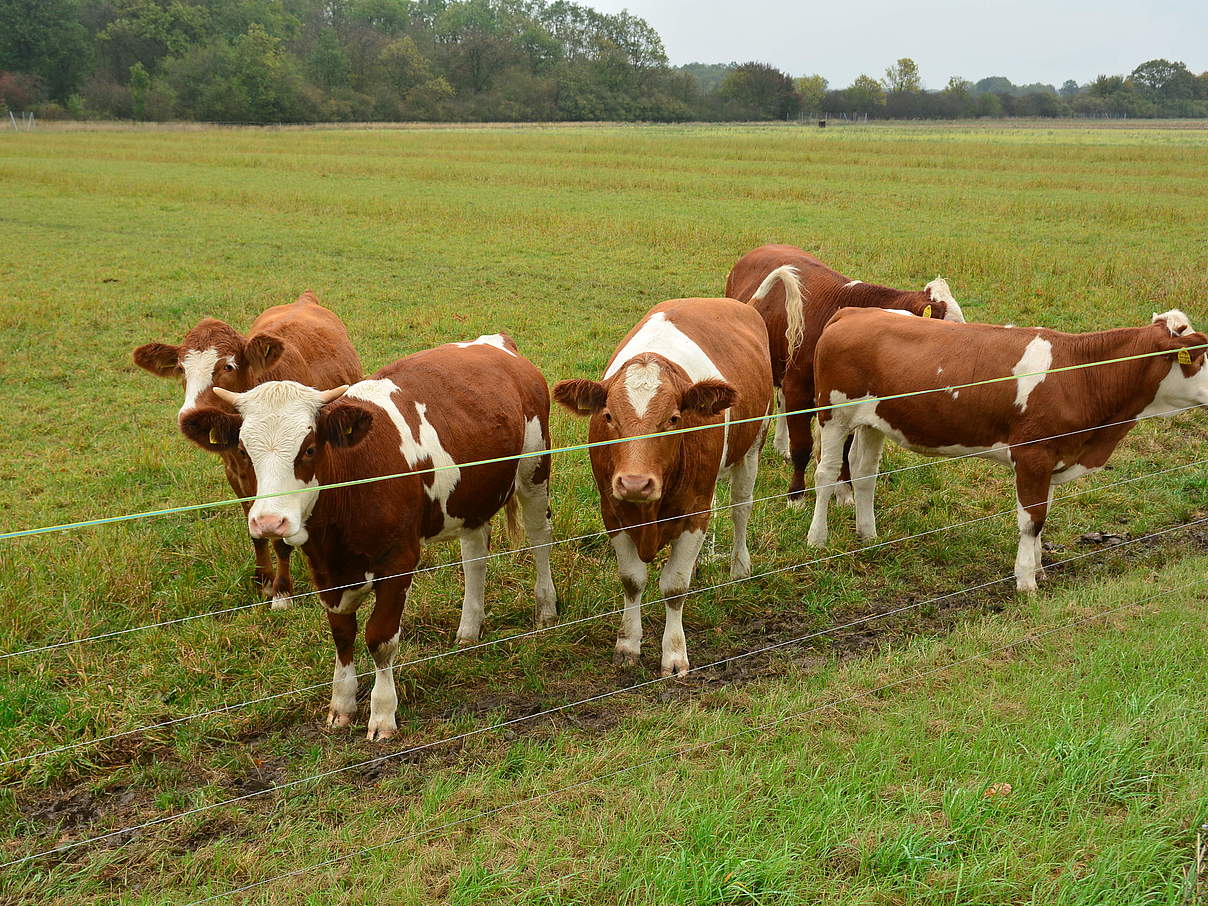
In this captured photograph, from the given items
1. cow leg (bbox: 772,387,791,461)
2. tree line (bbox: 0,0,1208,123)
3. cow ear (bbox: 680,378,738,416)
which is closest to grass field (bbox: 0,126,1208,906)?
cow leg (bbox: 772,387,791,461)

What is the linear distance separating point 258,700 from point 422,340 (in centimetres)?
839

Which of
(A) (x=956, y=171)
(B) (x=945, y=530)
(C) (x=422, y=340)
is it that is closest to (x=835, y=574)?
(B) (x=945, y=530)

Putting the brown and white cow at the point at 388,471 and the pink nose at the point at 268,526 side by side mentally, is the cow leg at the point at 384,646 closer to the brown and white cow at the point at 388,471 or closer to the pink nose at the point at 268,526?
the brown and white cow at the point at 388,471

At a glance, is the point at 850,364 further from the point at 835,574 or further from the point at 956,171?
the point at 956,171

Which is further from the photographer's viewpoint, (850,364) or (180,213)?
(180,213)

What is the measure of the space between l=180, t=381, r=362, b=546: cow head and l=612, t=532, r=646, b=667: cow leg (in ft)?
6.07

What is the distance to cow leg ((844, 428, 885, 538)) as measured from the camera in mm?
7496

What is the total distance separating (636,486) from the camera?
15.4 feet

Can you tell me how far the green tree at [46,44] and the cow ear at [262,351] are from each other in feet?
332

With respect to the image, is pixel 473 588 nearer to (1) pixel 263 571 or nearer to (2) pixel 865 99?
(1) pixel 263 571

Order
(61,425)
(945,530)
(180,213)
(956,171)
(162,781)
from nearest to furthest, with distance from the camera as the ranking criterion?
(162,781), (945,530), (61,425), (180,213), (956,171)

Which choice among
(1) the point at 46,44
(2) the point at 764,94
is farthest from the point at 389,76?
(2) the point at 764,94

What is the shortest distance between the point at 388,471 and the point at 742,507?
116 inches

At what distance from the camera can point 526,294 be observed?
1595 centimetres
